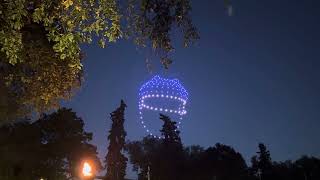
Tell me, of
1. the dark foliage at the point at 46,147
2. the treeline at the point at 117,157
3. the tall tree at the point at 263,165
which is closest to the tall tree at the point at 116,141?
the treeline at the point at 117,157

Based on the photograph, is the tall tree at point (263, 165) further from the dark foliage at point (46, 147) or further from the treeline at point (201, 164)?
the dark foliage at point (46, 147)

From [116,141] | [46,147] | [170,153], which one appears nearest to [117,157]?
[116,141]

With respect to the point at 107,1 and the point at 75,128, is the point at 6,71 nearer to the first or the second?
the point at 107,1

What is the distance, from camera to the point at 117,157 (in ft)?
336

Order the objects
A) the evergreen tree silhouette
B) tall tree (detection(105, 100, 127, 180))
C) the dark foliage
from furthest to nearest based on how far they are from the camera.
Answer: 1. the evergreen tree silhouette
2. tall tree (detection(105, 100, 127, 180))
3. the dark foliage

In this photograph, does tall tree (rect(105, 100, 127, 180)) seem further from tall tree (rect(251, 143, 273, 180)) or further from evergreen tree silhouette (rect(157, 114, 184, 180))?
tall tree (rect(251, 143, 273, 180))

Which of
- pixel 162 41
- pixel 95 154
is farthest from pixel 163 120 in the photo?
pixel 162 41

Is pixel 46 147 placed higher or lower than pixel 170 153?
lower

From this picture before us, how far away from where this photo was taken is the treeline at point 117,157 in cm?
6906

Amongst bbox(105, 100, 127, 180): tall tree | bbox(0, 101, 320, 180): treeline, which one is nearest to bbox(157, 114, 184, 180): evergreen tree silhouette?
bbox(0, 101, 320, 180): treeline

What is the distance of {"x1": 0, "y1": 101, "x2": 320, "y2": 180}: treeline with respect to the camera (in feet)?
227

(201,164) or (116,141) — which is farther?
(201,164)

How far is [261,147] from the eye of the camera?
130 metres

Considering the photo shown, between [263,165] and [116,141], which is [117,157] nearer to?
[116,141]
